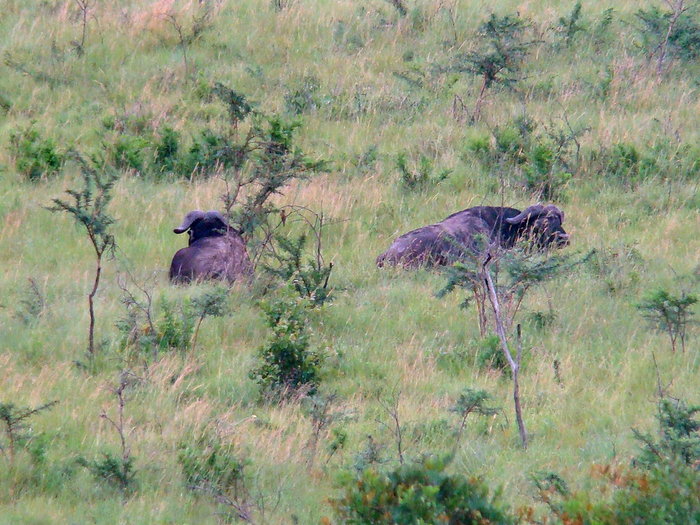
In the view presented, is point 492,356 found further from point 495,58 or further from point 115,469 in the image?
point 495,58

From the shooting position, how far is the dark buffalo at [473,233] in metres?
10.4

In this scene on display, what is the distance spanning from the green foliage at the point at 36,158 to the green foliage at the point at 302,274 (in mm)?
4002

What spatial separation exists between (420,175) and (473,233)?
1.75 m

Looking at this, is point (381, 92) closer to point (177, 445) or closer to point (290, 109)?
point (290, 109)

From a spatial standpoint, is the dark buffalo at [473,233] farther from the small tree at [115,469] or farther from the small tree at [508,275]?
the small tree at [115,469]

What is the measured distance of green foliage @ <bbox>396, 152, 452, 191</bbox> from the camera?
12211mm

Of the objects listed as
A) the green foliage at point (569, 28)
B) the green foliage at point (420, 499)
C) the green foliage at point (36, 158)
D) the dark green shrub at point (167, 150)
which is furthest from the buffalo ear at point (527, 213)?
the green foliage at point (420, 499)

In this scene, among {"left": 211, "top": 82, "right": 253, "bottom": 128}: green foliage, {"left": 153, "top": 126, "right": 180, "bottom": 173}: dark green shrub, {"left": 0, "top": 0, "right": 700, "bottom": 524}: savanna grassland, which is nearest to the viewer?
{"left": 0, "top": 0, "right": 700, "bottom": 524}: savanna grassland

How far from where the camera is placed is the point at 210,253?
1004 centimetres

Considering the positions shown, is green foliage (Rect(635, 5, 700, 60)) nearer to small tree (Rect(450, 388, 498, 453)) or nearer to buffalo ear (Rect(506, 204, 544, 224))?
buffalo ear (Rect(506, 204, 544, 224))

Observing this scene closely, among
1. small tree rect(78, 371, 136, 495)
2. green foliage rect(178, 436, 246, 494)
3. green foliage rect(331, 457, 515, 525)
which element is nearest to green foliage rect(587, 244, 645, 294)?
green foliage rect(178, 436, 246, 494)

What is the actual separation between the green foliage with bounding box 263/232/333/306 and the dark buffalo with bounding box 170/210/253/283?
41 cm

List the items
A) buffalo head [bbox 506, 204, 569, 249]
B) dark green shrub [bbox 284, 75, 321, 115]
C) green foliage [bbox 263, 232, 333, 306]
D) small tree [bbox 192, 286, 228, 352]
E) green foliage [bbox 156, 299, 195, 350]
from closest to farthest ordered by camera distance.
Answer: green foliage [bbox 156, 299, 195, 350] → small tree [bbox 192, 286, 228, 352] → green foliage [bbox 263, 232, 333, 306] → buffalo head [bbox 506, 204, 569, 249] → dark green shrub [bbox 284, 75, 321, 115]

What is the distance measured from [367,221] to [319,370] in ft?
14.1
